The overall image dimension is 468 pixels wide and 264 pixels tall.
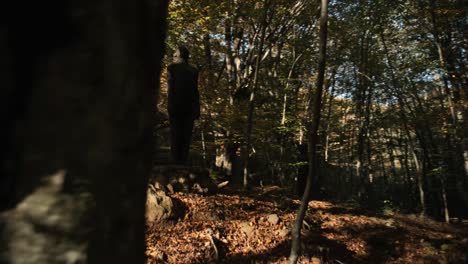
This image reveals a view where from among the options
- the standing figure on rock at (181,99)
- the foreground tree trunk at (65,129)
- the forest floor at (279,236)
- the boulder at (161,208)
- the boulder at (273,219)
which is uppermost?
the standing figure on rock at (181,99)

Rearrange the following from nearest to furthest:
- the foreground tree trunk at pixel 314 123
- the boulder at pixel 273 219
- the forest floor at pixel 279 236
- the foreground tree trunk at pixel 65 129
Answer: the foreground tree trunk at pixel 65 129 → the foreground tree trunk at pixel 314 123 → the forest floor at pixel 279 236 → the boulder at pixel 273 219

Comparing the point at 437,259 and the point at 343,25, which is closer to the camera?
the point at 437,259

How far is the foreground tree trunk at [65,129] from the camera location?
73cm

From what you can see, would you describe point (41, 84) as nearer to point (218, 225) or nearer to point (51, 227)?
point (51, 227)

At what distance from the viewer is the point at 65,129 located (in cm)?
76

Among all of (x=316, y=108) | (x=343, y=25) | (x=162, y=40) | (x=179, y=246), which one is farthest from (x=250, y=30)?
(x=162, y=40)

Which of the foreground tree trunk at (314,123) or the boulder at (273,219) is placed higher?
the foreground tree trunk at (314,123)

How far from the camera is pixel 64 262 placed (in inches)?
29.4

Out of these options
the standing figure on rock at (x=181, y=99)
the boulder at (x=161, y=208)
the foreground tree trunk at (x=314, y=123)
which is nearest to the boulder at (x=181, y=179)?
the standing figure on rock at (x=181, y=99)

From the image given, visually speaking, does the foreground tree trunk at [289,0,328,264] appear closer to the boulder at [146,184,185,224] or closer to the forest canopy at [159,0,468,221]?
the boulder at [146,184,185,224]

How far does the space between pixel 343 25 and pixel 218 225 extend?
36.0 feet

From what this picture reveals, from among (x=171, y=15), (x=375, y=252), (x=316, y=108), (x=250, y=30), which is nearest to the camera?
(x=316, y=108)

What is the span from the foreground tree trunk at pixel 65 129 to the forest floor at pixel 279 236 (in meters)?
4.25

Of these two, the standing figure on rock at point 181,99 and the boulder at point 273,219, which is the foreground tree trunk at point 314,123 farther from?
the standing figure on rock at point 181,99
